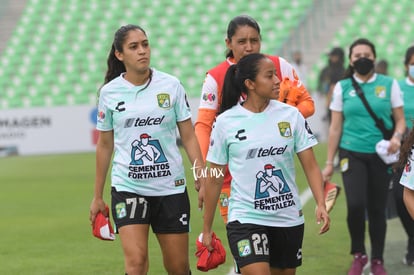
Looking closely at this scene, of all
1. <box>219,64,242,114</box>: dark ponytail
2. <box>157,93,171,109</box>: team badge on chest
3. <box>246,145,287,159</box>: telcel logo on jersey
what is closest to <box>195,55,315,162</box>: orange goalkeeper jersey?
<box>157,93,171,109</box>: team badge on chest

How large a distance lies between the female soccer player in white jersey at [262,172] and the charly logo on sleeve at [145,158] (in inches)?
25.3

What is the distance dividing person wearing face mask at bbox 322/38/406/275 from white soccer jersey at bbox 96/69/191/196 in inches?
93.2

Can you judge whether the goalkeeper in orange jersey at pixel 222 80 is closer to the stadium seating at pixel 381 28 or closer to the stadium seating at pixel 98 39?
the stadium seating at pixel 381 28

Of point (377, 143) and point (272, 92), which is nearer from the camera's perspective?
point (272, 92)

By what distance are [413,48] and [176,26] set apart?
22.4 meters

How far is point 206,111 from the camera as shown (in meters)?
7.14

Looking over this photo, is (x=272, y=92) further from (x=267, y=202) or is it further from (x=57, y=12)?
(x=57, y=12)

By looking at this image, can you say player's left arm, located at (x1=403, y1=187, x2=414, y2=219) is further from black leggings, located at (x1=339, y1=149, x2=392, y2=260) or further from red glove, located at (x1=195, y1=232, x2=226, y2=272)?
black leggings, located at (x1=339, y1=149, x2=392, y2=260)

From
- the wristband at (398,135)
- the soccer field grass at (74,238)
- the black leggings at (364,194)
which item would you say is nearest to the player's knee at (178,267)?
the soccer field grass at (74,238)

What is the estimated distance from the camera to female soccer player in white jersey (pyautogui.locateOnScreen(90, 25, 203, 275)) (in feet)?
22.1

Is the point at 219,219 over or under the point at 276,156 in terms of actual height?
under

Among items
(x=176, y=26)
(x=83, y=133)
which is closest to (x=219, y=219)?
(x=83, y=133)

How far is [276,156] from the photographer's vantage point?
605cm

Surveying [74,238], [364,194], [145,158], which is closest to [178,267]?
[145,158]
